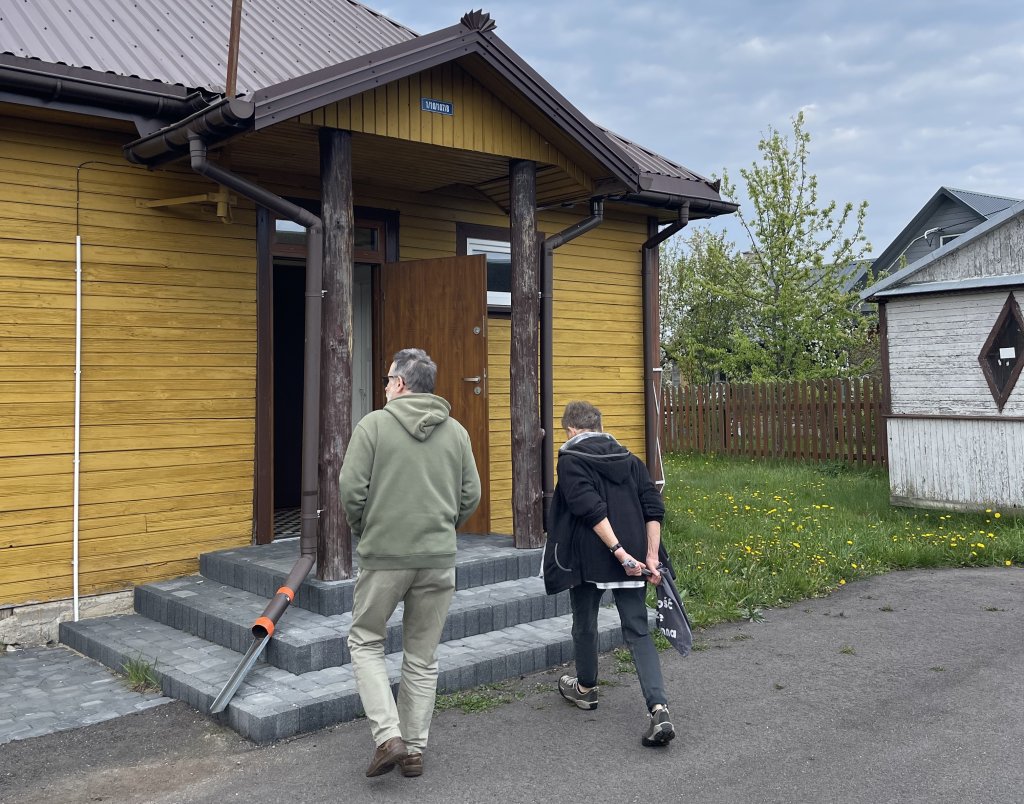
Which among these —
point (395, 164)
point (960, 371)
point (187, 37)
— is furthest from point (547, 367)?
point (960, 371)

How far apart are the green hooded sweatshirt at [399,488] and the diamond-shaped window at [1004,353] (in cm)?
822

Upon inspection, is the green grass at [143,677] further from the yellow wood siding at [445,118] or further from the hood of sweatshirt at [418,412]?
the yellow wood siding at [445,118]

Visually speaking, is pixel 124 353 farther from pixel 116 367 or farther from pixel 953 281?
pixel 953 281

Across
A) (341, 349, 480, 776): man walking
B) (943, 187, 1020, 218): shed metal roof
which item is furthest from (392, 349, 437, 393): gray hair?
(943, 187, 1020, 218): shed metal roof

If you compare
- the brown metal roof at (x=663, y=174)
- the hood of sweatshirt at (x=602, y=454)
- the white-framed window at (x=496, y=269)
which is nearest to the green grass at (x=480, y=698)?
the hood of sweatshirt at (x=602, y=454)

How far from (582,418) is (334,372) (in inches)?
75.1

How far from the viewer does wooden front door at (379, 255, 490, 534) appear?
7.34m

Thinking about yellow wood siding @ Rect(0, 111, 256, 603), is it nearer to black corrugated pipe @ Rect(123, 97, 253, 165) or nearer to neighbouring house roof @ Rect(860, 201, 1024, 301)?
black corrugated pipe @ Rect(123, 97, 253, 165)

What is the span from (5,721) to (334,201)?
11.3 feet

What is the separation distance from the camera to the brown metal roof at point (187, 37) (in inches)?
246

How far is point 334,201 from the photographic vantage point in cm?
597

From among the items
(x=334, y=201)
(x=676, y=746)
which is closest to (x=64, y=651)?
(x=334, y=201)

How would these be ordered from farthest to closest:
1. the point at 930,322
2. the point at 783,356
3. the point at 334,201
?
the point at 783,356, the point at 930,322, the point at 334,201

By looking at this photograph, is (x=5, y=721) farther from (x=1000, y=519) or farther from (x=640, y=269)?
(x=1000, y=519)
